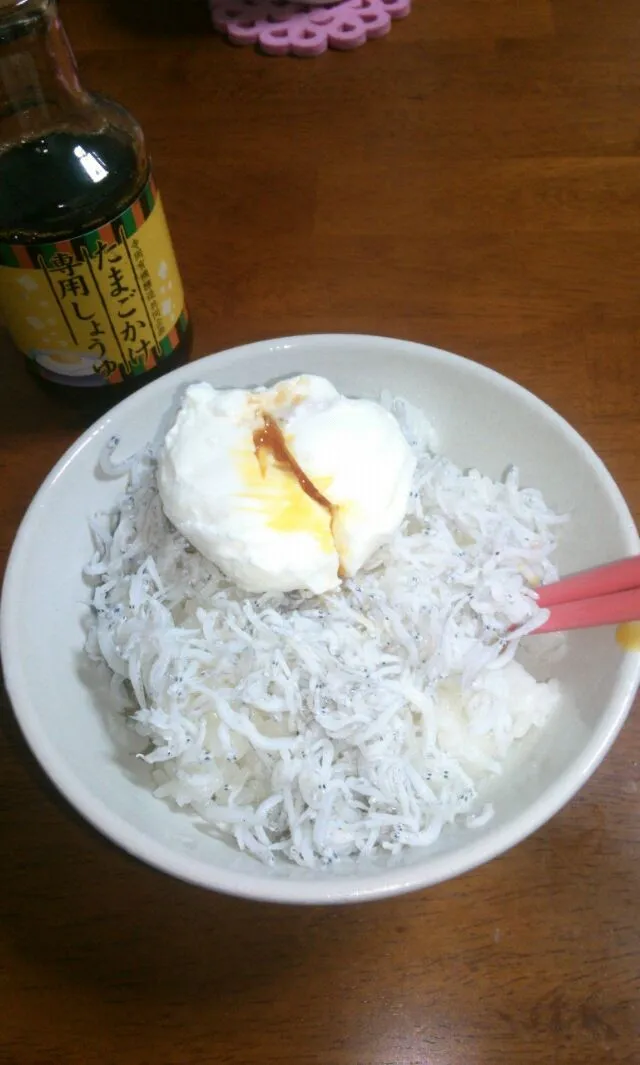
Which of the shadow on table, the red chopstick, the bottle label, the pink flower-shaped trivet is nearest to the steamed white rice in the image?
the red chopstick

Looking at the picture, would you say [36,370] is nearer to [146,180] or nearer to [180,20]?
[146,180]

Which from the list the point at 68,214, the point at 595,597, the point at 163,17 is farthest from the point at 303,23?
the point at 595,597

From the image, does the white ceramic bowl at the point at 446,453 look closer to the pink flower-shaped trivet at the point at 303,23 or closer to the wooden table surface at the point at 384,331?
the wooden table surface at the point at 384,331

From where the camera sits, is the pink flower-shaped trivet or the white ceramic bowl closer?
A: the white ceramic bowl

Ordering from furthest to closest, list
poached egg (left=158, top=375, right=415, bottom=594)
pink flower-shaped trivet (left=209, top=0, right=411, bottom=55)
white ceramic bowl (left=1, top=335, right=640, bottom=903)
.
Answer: pink flower-shaped trivet (left=209, top=0, right=411, bottom=55) < poached egg (left=158, top=375, right=415, bottom=594) < white ceramic bowl (left=1, top=335, right=640, bottom=903)

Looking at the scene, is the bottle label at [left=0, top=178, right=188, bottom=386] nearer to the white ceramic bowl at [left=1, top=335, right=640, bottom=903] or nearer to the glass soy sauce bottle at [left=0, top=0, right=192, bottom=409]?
the glass soy sauce bottle at [left=0, top=0, right=192, bottom=409]

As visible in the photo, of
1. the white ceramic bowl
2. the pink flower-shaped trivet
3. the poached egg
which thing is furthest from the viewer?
the pink flower-shaped trivet
